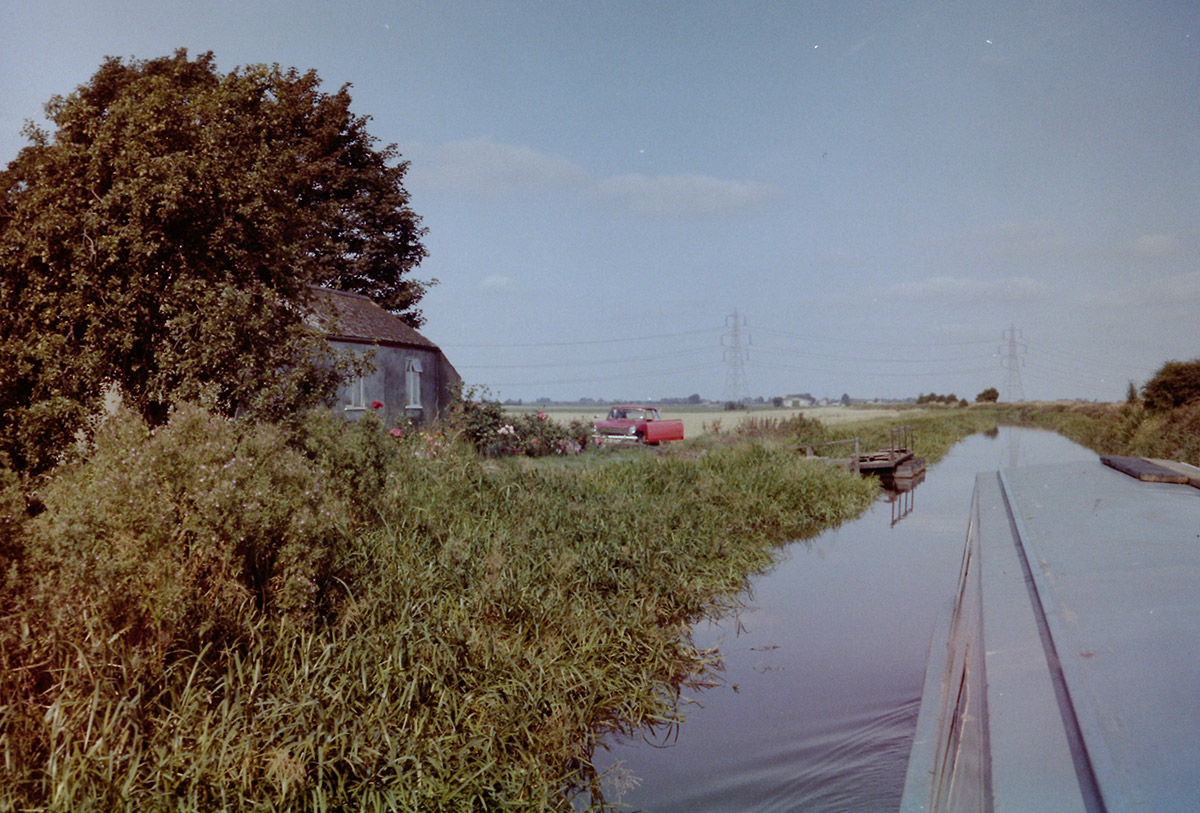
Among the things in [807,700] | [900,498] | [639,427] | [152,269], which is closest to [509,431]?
[639,427]

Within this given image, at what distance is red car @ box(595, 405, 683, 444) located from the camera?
2580cm

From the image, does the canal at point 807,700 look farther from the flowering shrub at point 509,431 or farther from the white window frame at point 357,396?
the white window frame at point 357,396

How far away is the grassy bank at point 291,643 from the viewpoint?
144 inches

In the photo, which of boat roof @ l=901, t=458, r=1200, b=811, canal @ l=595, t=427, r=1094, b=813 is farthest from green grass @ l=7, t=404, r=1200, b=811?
boat roof @ l=901, t=458, r=1200, b=811

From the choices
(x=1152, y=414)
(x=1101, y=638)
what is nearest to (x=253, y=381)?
(x=1101, y=638)

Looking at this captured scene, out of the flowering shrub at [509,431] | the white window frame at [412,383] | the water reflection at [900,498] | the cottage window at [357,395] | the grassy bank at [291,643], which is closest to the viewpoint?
the grassy bank at [291,643]

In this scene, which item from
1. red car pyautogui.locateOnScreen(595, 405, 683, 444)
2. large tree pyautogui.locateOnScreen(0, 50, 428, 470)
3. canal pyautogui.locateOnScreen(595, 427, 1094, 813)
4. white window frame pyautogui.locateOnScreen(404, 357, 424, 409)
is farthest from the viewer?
red car pyautogui.locateOnScreen(595, 405, 683, 444)

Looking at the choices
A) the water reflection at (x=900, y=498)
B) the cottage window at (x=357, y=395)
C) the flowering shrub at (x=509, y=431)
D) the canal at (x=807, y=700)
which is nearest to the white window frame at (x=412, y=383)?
Result: the cottage window at (x=357, y=395)

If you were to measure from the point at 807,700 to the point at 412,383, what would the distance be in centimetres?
1873

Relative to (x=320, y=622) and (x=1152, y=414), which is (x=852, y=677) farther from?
(x=1152, y=414)

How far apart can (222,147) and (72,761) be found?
644cm

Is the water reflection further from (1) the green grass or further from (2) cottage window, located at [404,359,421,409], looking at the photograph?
(2) cottage window, located at [404,359,421,409]

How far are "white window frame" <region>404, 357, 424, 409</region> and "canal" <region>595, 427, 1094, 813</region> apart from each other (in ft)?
47.3

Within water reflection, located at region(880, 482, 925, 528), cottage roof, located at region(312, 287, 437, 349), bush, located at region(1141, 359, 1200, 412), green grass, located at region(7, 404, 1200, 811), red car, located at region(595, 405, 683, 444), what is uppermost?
cottage roof, located at region(312, 287, 437, 349)
